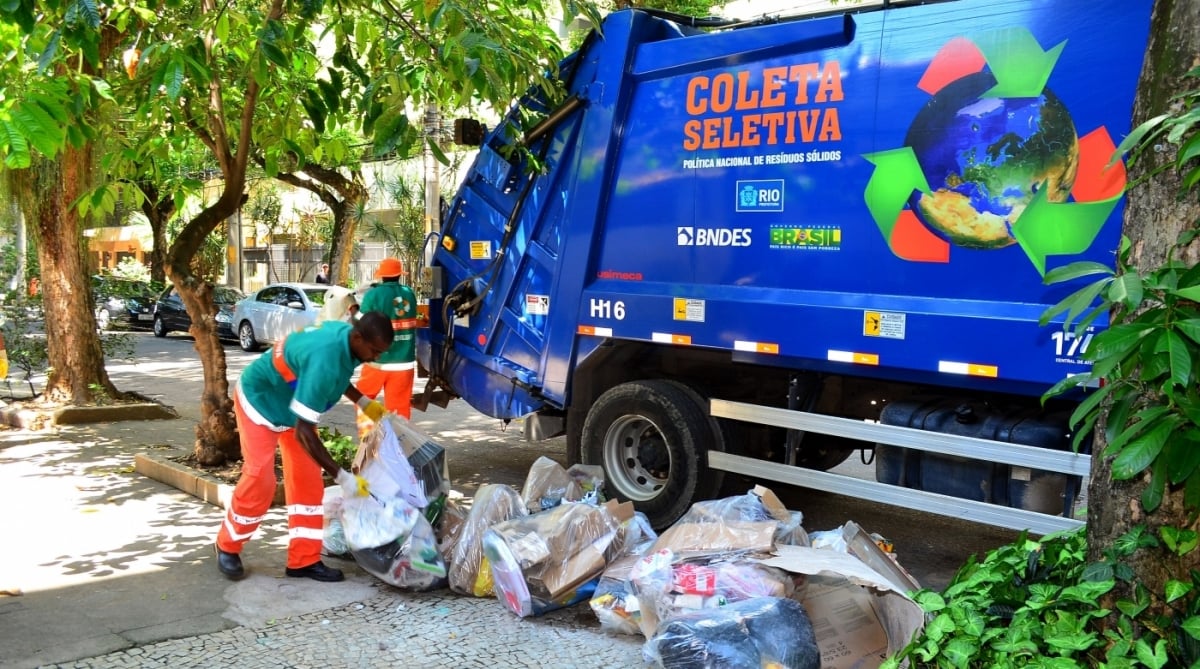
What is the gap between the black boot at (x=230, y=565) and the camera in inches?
187

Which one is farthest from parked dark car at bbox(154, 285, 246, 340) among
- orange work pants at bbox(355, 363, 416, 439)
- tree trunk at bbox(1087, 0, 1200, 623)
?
tree trunk at bbox(1087, 0, 1200, 623)

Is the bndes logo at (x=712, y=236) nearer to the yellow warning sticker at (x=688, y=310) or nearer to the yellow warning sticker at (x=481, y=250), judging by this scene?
the yellow warning sticker at (x=688, y=310)

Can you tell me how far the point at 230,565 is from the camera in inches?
187

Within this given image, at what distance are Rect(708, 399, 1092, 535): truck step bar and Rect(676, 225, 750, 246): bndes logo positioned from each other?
0.86 meters

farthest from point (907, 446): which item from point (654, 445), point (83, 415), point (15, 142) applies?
point (83, 415)

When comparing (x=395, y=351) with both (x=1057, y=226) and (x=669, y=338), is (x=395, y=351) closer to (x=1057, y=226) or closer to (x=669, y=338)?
(x=669, y=338)

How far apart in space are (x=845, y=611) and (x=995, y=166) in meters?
2.03

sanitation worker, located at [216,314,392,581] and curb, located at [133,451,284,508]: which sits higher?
sanitation worker, located at [216,314,392,581]

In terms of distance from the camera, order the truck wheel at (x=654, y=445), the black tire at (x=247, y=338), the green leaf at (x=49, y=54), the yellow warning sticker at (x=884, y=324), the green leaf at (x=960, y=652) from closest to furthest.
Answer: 1. the green leaf at (x=960, y=652)
2. the green leaf at (x=49, y=54)
3. the yellow warning sticker at (x=884, y=324)
4. the truck wheel at (x=654, y=445)
5. the black tire at (x=247, y=338)

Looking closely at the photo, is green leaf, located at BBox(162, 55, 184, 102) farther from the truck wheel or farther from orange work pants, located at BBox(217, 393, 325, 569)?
the truck wheel

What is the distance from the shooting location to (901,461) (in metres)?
4.85

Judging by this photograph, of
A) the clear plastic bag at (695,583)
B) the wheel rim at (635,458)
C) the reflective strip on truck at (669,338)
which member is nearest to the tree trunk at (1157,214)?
the clear plastic bag at (695,583)

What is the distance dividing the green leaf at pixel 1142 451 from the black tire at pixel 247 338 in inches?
659

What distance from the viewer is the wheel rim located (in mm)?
5781
